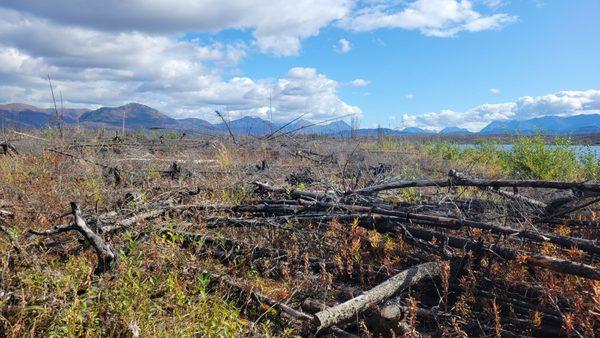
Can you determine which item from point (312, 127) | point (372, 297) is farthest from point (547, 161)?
point (372, 297)

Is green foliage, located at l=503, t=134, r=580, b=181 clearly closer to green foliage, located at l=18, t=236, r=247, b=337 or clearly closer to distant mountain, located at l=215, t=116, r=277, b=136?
A: distant mountain, located at l=215, t=116, r=277, b=136

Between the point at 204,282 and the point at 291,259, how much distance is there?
4.21ft

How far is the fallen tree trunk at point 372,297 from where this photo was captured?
2684mm

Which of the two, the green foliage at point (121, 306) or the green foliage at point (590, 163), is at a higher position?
the green foliage at point (590, 163)

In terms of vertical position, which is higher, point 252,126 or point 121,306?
point 252,126

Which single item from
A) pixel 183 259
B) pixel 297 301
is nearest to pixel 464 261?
pixel 297 301

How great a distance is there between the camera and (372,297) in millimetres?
2973

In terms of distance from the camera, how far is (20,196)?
5.29 meters

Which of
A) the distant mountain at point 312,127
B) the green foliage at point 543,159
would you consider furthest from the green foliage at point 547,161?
the distant mountain at point 312,127

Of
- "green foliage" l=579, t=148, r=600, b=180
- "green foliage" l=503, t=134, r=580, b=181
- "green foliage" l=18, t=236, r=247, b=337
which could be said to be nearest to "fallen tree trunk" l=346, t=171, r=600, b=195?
"green foliage" l=18, t=236, r=247, b=337

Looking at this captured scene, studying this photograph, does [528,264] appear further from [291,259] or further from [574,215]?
[574,215]

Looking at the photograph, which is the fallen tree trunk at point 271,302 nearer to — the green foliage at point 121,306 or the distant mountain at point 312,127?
the green foliage at point 121,306

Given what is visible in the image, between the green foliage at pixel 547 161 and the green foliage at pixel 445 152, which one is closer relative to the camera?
the green foliage at pixel 547 161

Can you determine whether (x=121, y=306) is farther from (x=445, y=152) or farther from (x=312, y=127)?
(x=445, y=152)
